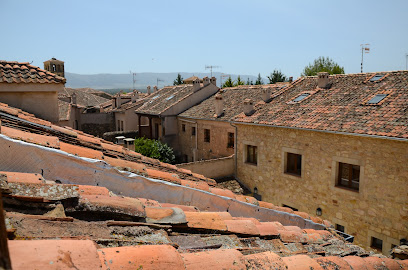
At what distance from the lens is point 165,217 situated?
3.04 meters

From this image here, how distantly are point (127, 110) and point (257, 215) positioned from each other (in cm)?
2571

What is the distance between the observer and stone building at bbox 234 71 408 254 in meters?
10.2

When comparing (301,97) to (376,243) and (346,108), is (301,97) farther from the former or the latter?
(376,243)

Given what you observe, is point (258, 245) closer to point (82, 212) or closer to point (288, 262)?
point (288, 262)

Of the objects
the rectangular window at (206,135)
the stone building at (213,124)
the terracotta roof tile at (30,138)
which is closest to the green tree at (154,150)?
the stone building at (213,124)

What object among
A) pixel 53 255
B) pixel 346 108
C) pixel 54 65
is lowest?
pixel 53 255

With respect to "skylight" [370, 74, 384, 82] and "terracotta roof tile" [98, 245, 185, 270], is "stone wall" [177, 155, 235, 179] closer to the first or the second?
"skylight" [370, 74, 384, 82]

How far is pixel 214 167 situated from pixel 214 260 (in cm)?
1400

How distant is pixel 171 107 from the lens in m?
23.5

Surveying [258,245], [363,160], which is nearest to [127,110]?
[363,160]

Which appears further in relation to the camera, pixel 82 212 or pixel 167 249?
pixel 82 212

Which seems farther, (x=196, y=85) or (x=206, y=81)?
(x=206, y=81)

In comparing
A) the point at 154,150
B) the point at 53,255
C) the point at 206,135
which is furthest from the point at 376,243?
the point at 154,150

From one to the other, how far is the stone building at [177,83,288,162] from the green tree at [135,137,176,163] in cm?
192
